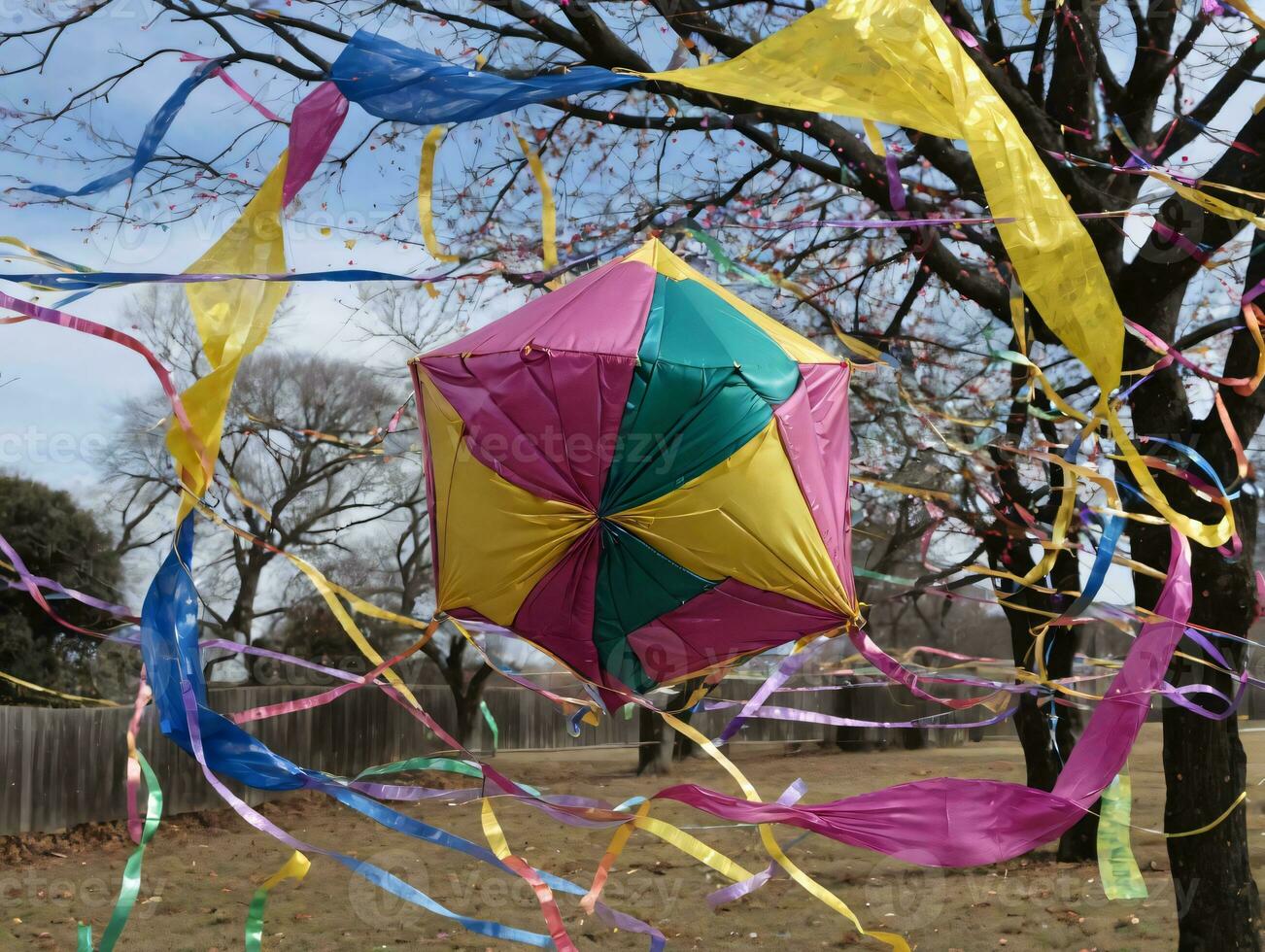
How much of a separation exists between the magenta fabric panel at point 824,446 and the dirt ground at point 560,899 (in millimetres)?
2037

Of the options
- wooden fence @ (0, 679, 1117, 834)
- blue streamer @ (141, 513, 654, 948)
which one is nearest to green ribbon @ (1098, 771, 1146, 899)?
wooden fence @ (0, 679, 1117, 834)

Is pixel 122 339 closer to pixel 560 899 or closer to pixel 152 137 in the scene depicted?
pixel 152 137

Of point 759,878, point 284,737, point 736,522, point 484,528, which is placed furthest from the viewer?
point 284,737

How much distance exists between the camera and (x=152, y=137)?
2.85 m

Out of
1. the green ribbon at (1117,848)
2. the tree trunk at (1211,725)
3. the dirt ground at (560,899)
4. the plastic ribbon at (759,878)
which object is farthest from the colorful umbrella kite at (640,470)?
the tree trunk at (1211,725)

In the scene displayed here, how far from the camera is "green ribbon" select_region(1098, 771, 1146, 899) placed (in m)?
3.47

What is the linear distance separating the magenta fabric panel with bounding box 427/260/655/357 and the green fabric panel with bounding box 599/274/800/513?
55mm

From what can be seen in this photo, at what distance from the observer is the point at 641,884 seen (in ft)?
24.3

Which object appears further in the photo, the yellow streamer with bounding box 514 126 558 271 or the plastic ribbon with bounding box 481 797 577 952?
the yellow streamer with bounding box 514 126 558 271

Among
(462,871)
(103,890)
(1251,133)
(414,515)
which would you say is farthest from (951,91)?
(414,515)

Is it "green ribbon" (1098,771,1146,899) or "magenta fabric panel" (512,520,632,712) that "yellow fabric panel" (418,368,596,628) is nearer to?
"magenta fabric panel" (512,520,632,712)

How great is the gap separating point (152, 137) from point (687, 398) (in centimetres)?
151

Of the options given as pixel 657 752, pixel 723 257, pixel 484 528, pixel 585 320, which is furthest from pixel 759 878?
pixel 657 752

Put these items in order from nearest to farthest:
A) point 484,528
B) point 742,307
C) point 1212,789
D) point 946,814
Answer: point 946,814 → point 484,528 → point 742,307 → point 1212,789
